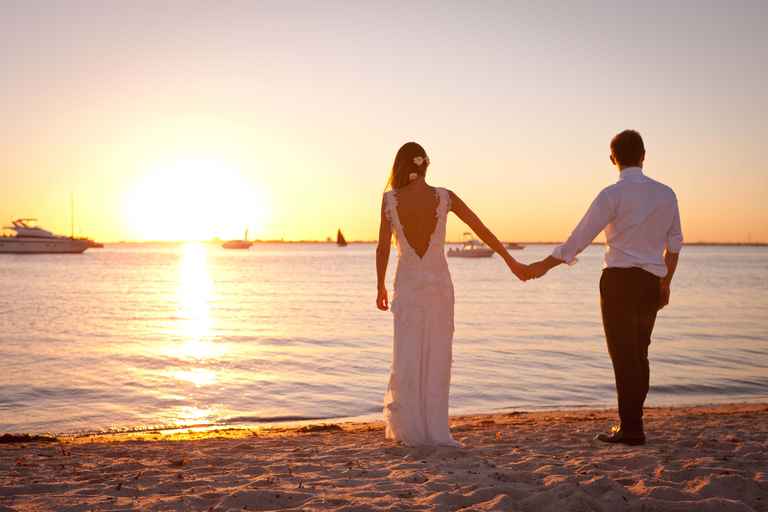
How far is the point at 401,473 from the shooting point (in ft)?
15.8

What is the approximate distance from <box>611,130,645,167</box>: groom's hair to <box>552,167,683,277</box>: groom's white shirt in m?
0.08

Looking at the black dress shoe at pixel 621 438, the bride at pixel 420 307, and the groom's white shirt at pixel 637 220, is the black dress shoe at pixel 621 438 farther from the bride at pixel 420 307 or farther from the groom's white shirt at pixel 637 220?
the groom's white shirt at pixel 637 220

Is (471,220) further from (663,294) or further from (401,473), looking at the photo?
(401,473)

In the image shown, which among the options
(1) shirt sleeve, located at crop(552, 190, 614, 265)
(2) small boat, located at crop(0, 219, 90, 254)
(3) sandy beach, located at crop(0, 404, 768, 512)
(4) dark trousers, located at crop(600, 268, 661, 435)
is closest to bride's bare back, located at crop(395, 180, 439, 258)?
(1) shirt sleeve, located at crop(552, 190, 614, 265)

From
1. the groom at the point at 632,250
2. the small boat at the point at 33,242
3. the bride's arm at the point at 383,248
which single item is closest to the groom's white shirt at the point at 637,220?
the groom at the point at 632,250

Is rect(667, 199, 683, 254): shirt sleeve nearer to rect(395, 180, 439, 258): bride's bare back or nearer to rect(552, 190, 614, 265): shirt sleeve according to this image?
rect(552, 190, 614, 265): shirt sleeve

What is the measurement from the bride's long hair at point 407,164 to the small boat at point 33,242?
124206 millimetres

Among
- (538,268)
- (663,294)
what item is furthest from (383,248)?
(663,294)

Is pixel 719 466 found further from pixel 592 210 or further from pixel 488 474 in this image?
pixel 592 210

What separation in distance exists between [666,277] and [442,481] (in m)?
2.57

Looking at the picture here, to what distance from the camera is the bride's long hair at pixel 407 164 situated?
5.64 meters

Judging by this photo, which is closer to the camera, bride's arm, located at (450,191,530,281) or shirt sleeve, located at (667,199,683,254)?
shirt sleeve, located at (667,199,683,254)

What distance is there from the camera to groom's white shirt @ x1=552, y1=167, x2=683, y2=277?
206 inches

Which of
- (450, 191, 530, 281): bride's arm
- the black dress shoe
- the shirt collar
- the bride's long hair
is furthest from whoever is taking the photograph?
(450, 191, 530, 281): bride's arm
